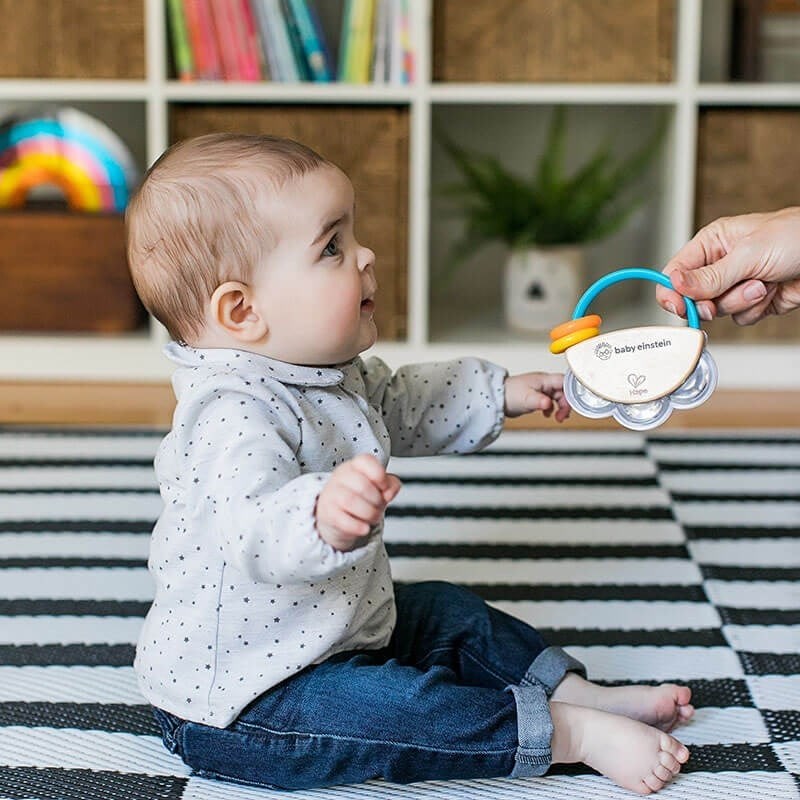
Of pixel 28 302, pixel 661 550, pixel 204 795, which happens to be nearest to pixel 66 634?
pixel 204 795

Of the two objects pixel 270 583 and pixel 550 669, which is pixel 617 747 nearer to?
pixel 550 669

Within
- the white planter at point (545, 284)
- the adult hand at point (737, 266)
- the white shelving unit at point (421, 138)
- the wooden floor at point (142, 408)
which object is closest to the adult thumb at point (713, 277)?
the adult hand at point (737, 266)

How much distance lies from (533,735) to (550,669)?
0.12m

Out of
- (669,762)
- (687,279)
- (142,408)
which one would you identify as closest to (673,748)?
(669,762)

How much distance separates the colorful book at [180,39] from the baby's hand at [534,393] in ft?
3.80

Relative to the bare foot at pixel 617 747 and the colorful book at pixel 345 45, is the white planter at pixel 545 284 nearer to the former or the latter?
the colorful book at pixel 345 45

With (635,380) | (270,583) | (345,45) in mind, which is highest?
(345,45)

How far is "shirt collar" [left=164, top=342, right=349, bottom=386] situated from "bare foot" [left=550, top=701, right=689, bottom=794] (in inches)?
11.8

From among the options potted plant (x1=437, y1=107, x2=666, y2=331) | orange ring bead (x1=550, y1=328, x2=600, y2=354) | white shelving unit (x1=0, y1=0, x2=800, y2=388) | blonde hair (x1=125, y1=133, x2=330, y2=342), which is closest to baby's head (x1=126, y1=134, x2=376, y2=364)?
blonde hair (x1=125, y1=133, x2=330, y2=342)

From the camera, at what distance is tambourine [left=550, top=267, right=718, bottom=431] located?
982 mm

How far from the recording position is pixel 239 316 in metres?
0.98

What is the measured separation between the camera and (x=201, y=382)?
96 cm

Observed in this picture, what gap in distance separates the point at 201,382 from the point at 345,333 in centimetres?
11

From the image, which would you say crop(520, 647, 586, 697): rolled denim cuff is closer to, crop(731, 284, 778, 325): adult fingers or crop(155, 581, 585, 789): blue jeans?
crop(155, 581, 585, 789): blue jeans
